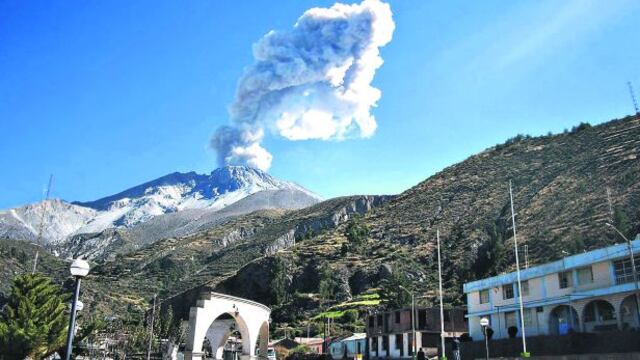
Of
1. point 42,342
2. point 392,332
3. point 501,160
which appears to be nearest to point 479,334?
point 392,332

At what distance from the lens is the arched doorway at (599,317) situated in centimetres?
4256

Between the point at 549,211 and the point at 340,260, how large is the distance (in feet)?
158

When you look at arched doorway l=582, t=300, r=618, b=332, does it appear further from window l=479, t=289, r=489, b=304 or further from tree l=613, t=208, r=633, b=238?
tree l=613, t=208, r=633, b=238

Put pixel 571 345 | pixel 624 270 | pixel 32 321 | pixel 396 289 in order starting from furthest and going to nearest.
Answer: pixel 396 289 → pixel 32 321 → pixel 624 270 → pixel 571 345

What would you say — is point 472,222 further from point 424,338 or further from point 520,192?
point 424,338

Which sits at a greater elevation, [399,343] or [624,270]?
[624,270]

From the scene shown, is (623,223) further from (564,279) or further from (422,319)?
(564,279)

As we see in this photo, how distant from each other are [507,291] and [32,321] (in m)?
39.1

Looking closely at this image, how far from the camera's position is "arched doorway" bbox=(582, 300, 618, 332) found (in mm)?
42562

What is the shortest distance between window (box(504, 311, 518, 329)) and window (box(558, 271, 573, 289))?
249 inches

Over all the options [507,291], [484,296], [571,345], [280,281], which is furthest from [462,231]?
[571,345]

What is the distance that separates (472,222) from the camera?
12975 centimetres

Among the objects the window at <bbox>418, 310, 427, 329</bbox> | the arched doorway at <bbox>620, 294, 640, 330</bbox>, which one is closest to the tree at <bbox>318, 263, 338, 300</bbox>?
the window at <bbox>418, 310, 427, 329</bbox>

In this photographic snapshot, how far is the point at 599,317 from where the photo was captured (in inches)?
1720
